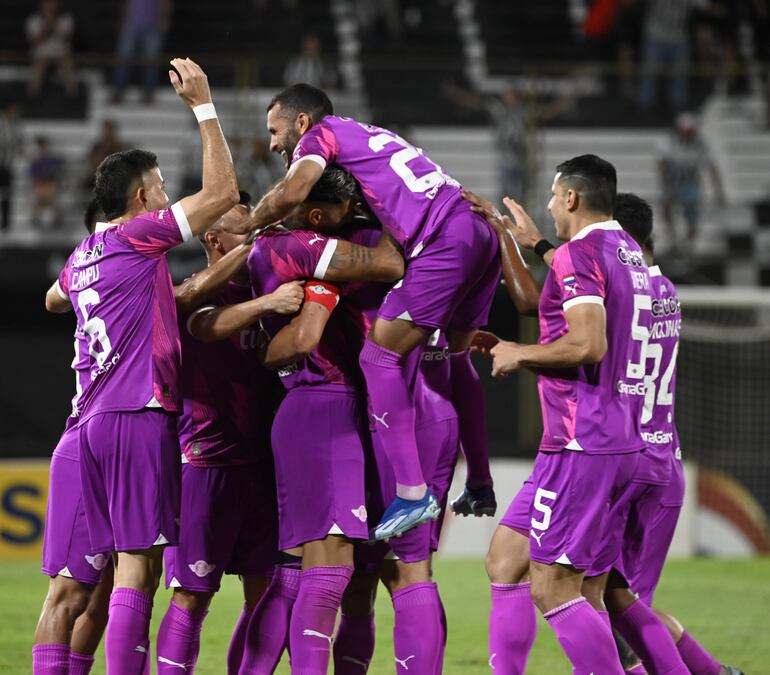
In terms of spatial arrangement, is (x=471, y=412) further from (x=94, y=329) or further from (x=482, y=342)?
(x=94, y=329)

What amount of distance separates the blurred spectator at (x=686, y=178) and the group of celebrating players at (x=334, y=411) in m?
10.0

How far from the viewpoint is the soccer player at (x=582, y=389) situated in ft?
17.6

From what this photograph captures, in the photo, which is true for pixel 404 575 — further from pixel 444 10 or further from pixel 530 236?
pixel 444 10

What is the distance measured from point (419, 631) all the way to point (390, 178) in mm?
1947

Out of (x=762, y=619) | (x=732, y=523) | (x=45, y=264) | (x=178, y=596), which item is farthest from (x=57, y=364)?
(x=178, y=596)

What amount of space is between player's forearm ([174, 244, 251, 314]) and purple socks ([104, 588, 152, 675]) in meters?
1.27

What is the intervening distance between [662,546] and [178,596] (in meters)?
2.27

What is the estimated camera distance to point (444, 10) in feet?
66.2

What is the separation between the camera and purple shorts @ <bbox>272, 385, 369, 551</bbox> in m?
5.49

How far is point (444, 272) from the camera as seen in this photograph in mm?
5590

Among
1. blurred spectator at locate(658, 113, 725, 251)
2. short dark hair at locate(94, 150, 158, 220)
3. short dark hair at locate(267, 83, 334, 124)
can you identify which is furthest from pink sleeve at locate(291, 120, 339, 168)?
blurred spectator at locate(658, 113, 725, 251)

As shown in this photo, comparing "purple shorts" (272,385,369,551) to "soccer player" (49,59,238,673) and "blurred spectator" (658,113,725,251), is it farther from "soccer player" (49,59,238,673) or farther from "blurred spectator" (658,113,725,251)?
"blurred spectator" (658,113,725,251)

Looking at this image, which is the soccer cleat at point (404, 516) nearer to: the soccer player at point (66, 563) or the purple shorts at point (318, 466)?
the purple shorts at point (318, 466)

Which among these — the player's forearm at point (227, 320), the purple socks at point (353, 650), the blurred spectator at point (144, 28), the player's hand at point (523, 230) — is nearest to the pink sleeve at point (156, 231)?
the player's forearm at point (227, 320)
